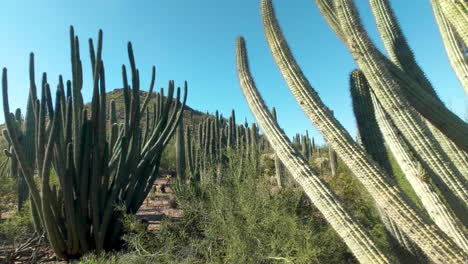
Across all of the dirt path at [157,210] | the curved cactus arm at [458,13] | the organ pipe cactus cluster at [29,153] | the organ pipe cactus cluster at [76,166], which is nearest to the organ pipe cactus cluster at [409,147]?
the curved cactus arm at [458,13]

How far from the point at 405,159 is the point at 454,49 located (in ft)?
4.51

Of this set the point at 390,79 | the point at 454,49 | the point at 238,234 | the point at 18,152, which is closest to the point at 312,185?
the point at 390,79

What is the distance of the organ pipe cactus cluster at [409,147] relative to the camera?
2.92 m

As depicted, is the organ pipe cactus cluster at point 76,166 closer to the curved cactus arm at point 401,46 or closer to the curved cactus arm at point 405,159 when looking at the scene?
the curved cactus arm at point 405,159

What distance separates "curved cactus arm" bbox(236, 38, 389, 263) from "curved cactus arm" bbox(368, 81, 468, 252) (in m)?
0.75

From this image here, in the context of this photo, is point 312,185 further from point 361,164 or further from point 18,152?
point 18,152

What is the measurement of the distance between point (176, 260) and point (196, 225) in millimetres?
1238

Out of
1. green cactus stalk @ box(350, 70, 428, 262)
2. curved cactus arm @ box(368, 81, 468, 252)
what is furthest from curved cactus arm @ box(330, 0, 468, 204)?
green cactus stalk @ box(350, 70, 428, 262)

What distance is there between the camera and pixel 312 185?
11.2ft

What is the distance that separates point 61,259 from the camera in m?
5.00

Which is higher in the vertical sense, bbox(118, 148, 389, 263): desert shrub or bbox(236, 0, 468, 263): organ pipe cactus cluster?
bbox(236, 0, 468, 263): organ pipe cactus cluster

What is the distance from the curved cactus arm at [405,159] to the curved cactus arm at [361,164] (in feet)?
1.44

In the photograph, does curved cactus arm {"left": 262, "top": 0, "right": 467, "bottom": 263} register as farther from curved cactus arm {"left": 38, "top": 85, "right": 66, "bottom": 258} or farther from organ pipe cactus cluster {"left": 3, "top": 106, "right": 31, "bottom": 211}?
organ pipe cactus cluster {"left": 3, "top": 106, "right": 31, "bottom": 211}

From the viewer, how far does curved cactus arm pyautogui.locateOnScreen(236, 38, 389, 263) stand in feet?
9.98
